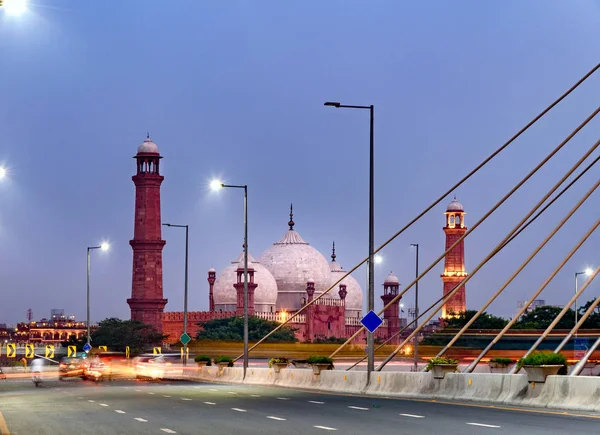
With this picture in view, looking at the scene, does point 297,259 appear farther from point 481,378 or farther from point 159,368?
point 481,378

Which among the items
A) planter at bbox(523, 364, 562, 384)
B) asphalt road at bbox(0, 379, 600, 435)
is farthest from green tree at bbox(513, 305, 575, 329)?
planter at bbox(523, 364, 562, 384)

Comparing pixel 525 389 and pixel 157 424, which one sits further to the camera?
pixel 525 389

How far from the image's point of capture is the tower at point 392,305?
148625mm

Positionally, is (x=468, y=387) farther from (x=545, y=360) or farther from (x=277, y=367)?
(x=277, y=367)

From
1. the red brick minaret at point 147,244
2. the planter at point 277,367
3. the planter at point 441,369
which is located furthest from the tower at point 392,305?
the planter at point 441,369

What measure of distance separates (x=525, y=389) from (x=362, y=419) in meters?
5.74

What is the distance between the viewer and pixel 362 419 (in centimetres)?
2355

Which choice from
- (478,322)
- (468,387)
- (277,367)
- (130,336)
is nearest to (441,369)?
(468,387)

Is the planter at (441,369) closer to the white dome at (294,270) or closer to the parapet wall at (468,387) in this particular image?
the parapet wall at (468,387)

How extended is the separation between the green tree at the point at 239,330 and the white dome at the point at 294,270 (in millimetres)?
14364

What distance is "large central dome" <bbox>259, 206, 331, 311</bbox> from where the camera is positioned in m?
145

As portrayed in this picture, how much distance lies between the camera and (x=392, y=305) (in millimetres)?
155125

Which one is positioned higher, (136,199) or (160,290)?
(136,199)

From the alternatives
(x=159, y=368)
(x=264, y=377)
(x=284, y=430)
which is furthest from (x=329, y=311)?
(x=284, y=430)
